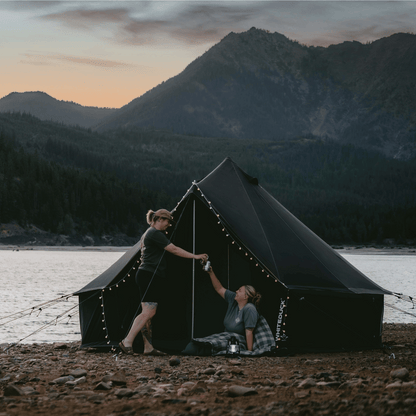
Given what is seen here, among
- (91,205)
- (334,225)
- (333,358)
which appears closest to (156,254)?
(333,358)

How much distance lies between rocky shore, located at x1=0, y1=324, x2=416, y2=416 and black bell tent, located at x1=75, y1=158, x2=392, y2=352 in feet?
1.92

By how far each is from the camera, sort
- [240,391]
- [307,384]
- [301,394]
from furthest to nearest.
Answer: [307,384] → [240,391] → [301,394]

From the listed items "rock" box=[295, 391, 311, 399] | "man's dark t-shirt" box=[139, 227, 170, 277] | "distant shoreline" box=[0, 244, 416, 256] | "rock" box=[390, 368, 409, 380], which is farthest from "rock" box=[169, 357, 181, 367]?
"distant shoreline" box=[0, 244, 416, 256]

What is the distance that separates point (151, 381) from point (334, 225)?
175432 millimetres

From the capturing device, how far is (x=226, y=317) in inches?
414

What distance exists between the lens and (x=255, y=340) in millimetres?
10102

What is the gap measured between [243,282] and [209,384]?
4457 mm

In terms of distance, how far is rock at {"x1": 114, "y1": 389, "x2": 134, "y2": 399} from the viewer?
6668 mm

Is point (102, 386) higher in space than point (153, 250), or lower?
lower

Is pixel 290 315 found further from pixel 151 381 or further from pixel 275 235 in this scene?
pixel 151 381

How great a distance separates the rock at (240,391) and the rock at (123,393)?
1165 millimetres

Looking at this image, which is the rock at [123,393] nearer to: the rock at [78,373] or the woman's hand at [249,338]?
the rock at [78,373]

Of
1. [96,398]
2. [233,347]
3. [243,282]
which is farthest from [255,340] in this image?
[96,398]

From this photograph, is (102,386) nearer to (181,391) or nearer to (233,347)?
(181,391)
